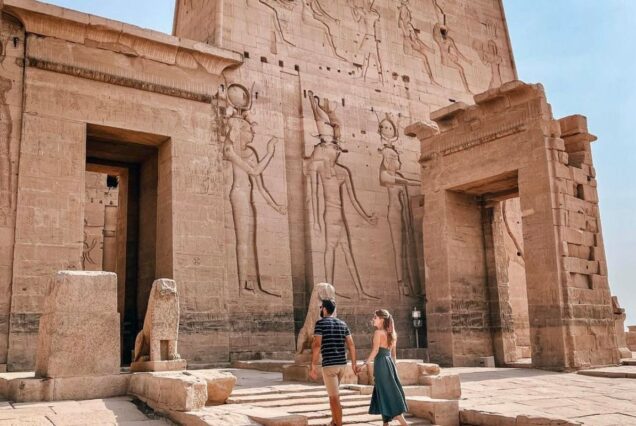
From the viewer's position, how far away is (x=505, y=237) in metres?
14.1

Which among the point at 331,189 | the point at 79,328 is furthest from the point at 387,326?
the point at 331,189

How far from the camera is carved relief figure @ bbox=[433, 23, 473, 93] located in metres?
15.6

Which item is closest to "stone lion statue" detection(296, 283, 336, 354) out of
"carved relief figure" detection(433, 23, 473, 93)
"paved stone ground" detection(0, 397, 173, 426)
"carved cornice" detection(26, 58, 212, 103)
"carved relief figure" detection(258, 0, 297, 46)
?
"paved stone ground" detection(0, 397, 173, 426)

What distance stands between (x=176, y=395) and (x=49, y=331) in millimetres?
1760

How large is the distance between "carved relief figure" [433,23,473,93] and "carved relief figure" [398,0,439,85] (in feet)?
1.86

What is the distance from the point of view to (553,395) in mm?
7621

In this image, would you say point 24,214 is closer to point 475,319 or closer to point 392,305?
point 392,305

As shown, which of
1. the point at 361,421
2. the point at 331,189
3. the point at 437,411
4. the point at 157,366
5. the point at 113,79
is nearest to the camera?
the point at 361,421

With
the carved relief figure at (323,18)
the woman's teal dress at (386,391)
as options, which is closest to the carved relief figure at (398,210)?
the carved relief figure at (323,18)

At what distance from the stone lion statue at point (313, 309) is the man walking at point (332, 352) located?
1675mm

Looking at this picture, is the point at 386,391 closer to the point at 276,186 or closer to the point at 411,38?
the point at 276,186

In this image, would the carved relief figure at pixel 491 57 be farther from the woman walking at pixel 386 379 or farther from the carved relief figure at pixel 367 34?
the woman walking at pixel 386 379

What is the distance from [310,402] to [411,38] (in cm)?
1085

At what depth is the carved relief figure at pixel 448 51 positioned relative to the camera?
15.6m
